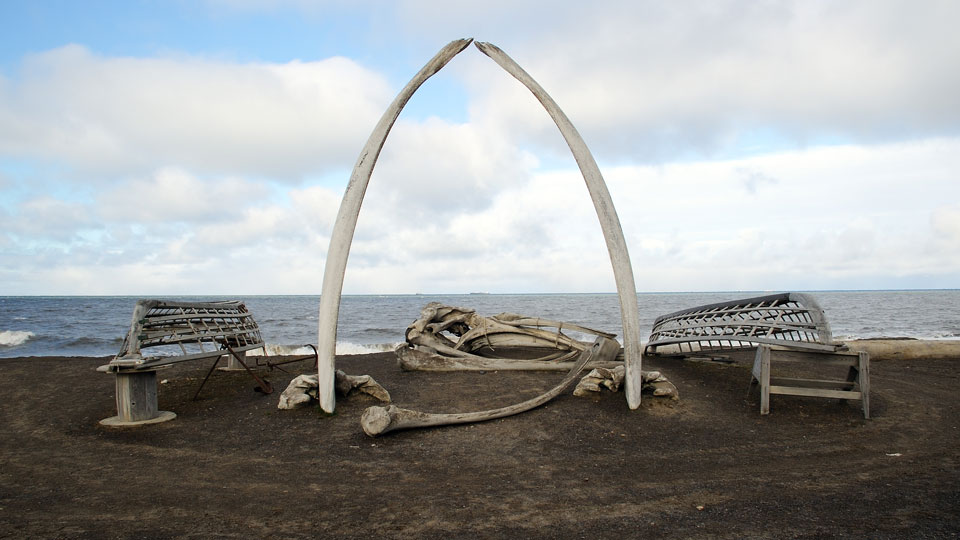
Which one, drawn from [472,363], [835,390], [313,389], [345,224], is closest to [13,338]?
[313,389]

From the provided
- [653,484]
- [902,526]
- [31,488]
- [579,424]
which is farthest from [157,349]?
[902,526]

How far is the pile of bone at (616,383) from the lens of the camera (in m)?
8.46

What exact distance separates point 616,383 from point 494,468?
3342mm

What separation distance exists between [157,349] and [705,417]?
64.0 ft

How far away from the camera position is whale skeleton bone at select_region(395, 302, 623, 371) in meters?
10.9

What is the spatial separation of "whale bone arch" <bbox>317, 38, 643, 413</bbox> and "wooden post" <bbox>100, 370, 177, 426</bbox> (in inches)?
88.1

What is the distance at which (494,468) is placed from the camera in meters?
5.98

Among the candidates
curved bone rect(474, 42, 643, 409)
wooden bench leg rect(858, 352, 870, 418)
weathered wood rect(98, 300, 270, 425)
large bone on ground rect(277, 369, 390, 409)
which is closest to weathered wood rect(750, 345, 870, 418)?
wooden bench leg rect(858, 352, 870, 418)

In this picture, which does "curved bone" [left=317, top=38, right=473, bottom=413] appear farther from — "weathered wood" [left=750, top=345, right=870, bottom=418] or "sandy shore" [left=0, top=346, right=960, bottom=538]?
"weathered wood" [left=750, top=345, right=870, bottom=418]

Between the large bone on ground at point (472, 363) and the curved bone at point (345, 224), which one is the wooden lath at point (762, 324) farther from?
the curved bone at point (345, 224)

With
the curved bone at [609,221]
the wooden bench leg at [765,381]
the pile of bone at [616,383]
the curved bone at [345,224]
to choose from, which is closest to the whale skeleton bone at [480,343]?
the pile of bone at [616,383]

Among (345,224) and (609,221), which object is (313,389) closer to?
(345,224)

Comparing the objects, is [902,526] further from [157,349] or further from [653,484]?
[157,349]

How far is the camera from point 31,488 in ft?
17.6
